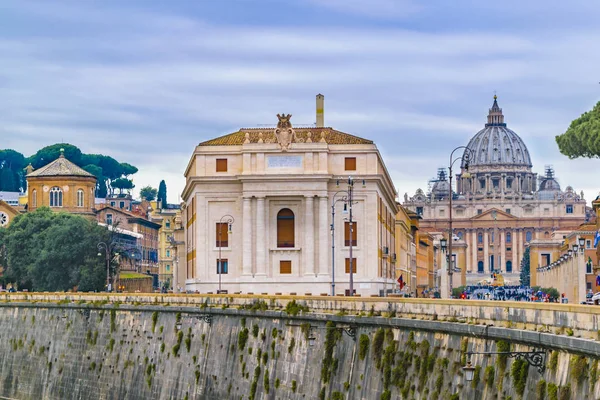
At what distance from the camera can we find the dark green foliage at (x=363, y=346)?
47688 mm

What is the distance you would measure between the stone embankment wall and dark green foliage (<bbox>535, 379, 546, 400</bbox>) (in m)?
0.04

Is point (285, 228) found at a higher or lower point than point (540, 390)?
higher

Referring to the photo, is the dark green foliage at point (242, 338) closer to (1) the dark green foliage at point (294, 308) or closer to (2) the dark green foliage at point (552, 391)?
(1) the dark green foliage at point (294, 308)

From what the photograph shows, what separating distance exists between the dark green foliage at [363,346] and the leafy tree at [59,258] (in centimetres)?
9137

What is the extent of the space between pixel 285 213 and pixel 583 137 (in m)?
23.4

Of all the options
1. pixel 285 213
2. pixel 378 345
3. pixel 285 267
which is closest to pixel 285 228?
pixel 285 213

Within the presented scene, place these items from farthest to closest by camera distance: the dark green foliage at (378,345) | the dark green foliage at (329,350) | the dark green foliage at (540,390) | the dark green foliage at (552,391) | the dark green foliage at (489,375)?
1. the dark green foliage at (329,350)
2. the dark green foliage at (378,345)
3. the dark green foliage at (489,375)
4. the dark green foliage at (540,390)
5. the dark green foliage at (552,391)

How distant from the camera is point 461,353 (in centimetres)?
3888

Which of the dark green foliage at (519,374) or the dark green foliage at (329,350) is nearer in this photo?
the dark green foliage at (519,374)

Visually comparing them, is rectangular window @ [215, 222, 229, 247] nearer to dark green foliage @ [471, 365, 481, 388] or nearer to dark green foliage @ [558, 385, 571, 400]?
dark green foliage @ [471, 365, 481, 388]

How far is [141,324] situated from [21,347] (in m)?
13.7

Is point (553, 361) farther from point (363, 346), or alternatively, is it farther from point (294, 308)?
point (294, 308)

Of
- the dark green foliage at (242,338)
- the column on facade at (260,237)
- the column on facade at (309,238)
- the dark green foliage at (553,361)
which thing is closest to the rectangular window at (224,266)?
the column on facade at (260,237)

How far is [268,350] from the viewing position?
187 feet
